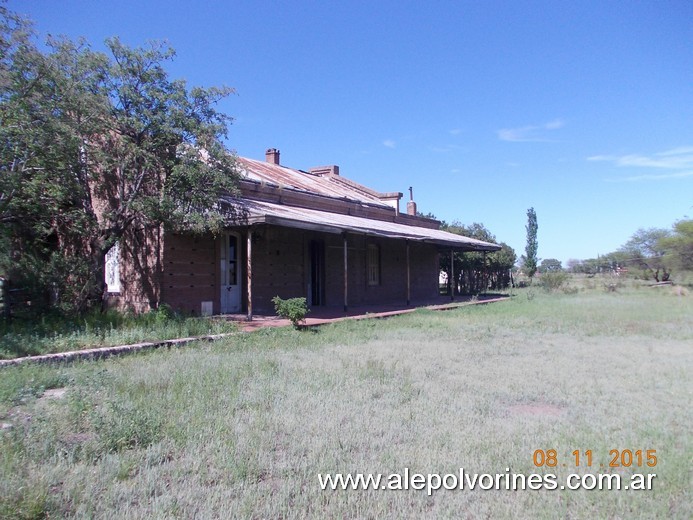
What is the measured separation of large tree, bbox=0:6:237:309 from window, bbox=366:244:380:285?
27.1 feet

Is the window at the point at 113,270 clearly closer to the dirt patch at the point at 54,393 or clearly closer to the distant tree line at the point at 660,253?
the dirt patch at the point at 54,393

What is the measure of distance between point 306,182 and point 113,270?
919cm

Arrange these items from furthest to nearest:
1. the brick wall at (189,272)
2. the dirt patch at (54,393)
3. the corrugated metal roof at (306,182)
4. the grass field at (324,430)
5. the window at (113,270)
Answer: the corrugated metal roof at (306,182), the window at (113,270), the brick wall at (189,272), the dirt patch at (54,393), the grass field at (324,430)

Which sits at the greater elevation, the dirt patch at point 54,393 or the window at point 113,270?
the window at point 113,270

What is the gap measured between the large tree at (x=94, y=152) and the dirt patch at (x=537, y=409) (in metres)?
7.90

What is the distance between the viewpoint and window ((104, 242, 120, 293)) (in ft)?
46.0

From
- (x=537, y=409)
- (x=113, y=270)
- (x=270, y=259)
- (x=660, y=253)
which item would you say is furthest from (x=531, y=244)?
(x=537, y=409)

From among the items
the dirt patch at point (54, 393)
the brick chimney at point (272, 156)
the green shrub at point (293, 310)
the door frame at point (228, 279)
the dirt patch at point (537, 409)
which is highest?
the brick chimney at point (272, 156)

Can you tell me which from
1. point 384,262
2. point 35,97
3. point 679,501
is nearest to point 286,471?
point 679,501

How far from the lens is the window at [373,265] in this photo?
65.3ft

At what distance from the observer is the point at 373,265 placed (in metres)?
20.3

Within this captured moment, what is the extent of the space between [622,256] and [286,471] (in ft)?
209

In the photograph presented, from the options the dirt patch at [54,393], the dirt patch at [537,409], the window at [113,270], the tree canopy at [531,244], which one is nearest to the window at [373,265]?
the window at [113,270]

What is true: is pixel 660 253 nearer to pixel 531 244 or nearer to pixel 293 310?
pixel 531 244
